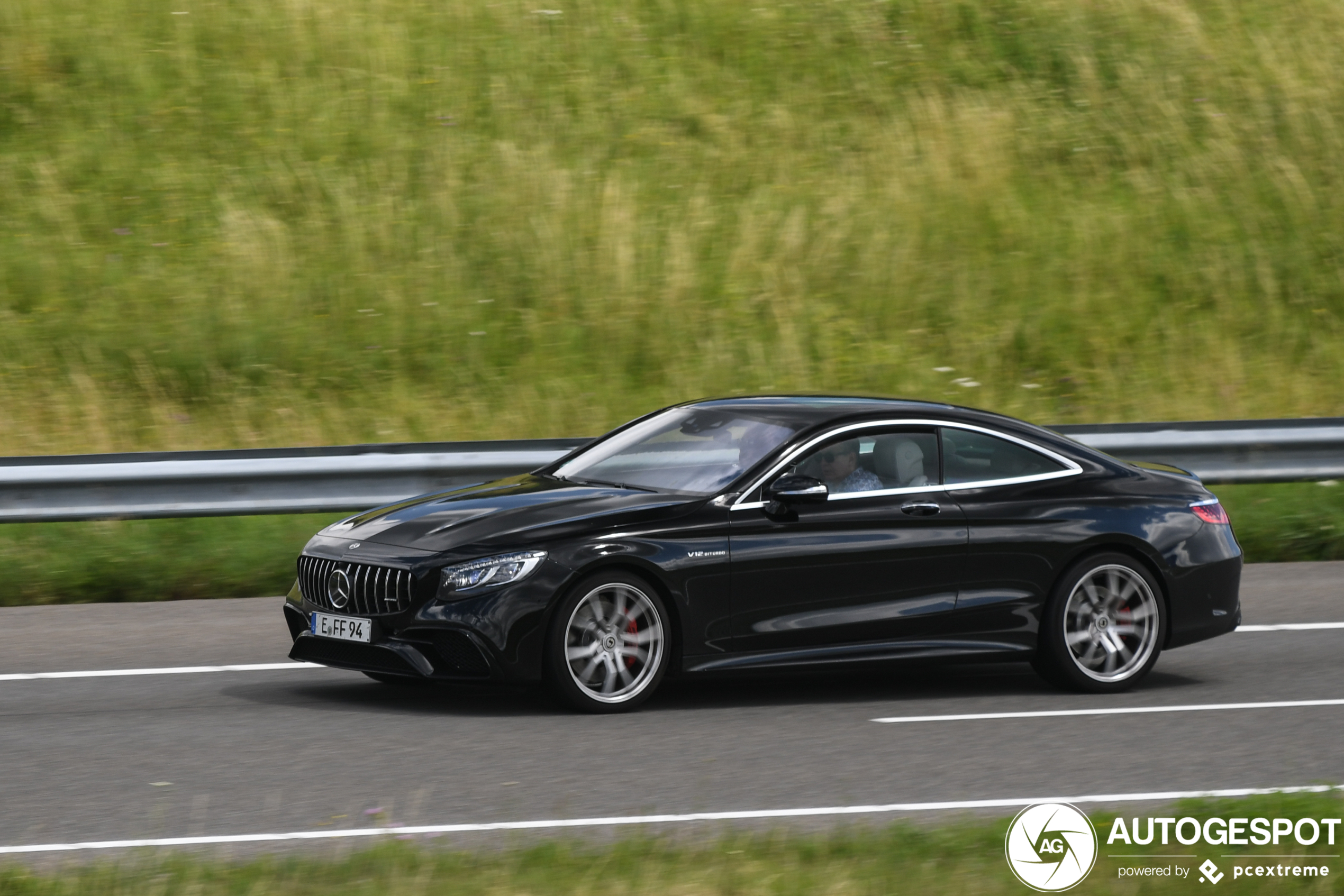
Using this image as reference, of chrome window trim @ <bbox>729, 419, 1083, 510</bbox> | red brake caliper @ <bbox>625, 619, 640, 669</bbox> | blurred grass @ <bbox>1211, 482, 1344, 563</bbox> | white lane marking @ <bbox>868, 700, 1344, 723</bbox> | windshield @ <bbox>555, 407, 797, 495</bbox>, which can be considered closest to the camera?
red brake caliper @ <bbox>625, 619, 640, 669</bbox>

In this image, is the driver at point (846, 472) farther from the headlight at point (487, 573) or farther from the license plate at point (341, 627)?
the license plate at point (341, 627)

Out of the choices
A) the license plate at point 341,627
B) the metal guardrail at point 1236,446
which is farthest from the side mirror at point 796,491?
the metal guardrail at point 1236,446

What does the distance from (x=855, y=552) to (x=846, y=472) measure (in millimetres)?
418

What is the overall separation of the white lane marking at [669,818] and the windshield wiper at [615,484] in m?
2.35

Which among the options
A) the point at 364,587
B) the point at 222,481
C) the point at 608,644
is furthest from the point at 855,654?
the point at 222,481

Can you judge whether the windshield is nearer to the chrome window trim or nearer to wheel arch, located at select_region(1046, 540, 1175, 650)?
the chrome window trim

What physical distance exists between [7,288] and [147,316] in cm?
139

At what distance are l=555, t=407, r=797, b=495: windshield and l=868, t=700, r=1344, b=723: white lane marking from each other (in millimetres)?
1361

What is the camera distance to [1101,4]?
22.5 meters

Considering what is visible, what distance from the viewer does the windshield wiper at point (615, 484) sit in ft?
27.3

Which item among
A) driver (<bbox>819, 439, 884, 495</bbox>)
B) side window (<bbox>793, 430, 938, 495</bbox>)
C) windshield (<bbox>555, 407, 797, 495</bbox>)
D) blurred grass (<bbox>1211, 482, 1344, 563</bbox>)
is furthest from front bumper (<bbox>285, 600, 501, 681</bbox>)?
blurred grass (<bbox>1211, 482, 1344, 563</bbox>)

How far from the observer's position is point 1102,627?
8836 millimetres

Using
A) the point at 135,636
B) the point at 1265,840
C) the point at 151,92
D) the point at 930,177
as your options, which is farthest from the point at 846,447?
the point at 151,92

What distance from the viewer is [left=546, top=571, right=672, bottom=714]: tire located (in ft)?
25.4
